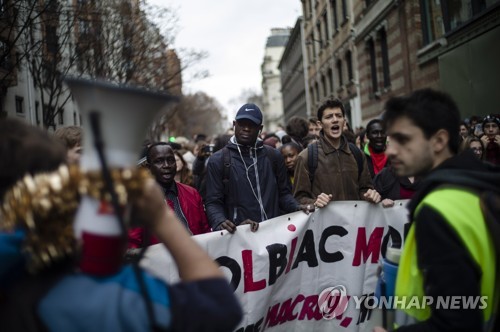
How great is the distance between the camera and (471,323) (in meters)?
1.71

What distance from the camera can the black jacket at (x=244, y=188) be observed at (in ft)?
14.5

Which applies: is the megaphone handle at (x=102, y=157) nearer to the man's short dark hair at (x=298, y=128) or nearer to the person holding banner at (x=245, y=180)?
the person holding banner at (x=245, y=180)

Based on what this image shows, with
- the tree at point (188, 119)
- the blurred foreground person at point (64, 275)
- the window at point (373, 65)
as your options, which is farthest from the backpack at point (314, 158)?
the window at point (373, 65)

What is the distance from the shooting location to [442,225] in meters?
1.71

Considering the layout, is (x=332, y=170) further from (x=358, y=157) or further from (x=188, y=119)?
(x=188, y=119)

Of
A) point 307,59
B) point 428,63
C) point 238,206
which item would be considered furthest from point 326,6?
point 238,206

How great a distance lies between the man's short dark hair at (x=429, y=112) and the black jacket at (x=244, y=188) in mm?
2403

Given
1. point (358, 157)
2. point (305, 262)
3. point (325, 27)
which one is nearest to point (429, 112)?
point (305, 262)

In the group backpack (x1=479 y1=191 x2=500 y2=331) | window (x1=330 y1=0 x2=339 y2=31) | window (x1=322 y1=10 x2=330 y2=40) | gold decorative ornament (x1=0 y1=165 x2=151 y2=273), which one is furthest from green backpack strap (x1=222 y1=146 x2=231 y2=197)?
window (x1=322 y1=10 x2=330 y2=40)

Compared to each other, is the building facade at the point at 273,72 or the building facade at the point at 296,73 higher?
the building facade at the point at 273,72

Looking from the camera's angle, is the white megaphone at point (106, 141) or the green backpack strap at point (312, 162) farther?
the green backpack strap at point (312, 162)

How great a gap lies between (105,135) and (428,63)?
47.2 ft
